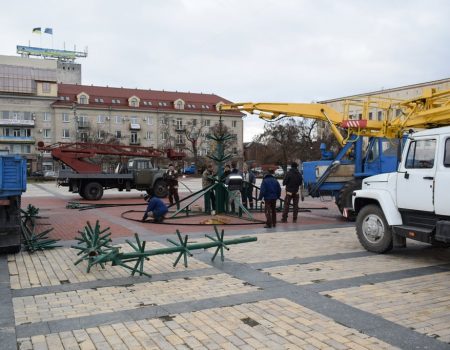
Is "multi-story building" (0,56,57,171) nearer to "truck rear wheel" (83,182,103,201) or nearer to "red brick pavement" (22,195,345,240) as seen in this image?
"truck rear wheel" (83,182,103,201)

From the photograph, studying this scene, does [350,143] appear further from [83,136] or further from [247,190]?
[83,136]

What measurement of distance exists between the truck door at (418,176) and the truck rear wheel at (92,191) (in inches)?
619

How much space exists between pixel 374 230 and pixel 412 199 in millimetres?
1063

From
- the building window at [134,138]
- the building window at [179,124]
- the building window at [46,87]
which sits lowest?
the building window at [134,138]

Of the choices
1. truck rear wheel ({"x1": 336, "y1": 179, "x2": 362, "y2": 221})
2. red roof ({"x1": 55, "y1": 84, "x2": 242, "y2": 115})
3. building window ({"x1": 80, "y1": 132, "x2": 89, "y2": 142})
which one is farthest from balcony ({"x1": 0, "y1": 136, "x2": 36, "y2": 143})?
truck rear wheel ({"x1": 336, "y1": 179, "x2": 362, "y2": 221})

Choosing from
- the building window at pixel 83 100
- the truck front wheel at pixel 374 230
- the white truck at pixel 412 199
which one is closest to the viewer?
the white truck at pixel 412 199

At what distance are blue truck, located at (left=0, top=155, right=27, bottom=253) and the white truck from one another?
6120 millimetres

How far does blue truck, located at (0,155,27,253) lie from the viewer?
8.23 metres

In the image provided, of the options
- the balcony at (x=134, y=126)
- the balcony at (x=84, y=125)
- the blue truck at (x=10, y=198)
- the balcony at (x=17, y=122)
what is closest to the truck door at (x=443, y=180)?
the blue truck at (x=10, y=198)

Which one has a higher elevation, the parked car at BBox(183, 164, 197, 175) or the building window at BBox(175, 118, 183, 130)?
the building window at BBox(175, 118, 183, 130)

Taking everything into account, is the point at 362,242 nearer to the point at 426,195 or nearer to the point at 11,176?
the point at 426,195

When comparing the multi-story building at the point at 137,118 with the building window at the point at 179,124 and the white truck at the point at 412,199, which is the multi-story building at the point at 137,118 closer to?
the building window at the point at 179,124

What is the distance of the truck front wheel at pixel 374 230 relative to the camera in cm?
844

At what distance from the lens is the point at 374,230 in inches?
339
